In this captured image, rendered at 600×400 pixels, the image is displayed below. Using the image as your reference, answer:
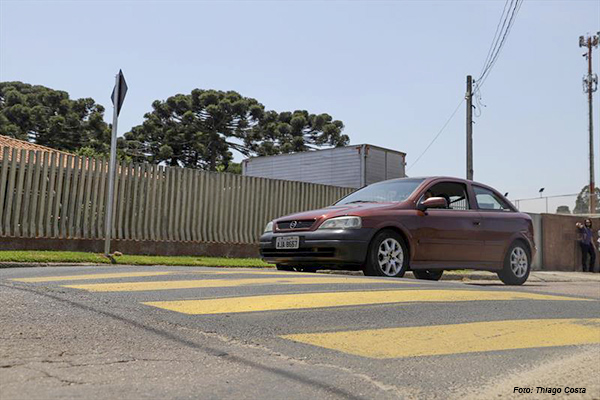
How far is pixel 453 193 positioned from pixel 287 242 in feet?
9.22

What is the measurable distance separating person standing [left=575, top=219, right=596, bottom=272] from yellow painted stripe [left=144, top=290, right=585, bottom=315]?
1505 cm

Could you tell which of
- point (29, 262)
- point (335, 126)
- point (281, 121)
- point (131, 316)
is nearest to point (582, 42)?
point (335, 126)

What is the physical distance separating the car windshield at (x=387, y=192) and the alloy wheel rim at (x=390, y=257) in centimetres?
82

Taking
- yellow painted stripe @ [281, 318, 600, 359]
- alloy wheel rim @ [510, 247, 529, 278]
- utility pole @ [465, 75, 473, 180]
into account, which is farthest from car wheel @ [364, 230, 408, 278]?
utility pole @ [465, 75, 473, 180]

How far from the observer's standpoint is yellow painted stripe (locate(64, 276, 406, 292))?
576 centimetres

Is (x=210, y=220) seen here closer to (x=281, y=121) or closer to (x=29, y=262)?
(x=29, y=262)

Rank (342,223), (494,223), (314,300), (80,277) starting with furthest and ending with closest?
(494,223) → (342,223) → (80,277) → (314,300)

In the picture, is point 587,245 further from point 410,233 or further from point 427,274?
point 410,233

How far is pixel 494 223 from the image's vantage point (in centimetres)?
907

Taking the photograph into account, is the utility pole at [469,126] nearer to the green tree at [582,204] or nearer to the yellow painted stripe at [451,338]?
the green tree at [582,204]

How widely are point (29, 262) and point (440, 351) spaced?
7.97 meters

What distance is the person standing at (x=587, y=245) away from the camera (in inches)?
760

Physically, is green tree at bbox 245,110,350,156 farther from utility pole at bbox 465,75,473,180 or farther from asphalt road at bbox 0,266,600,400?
asphalt road at bbox 0,266,600,400

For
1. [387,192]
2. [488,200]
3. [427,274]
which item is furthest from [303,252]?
[488,200]
